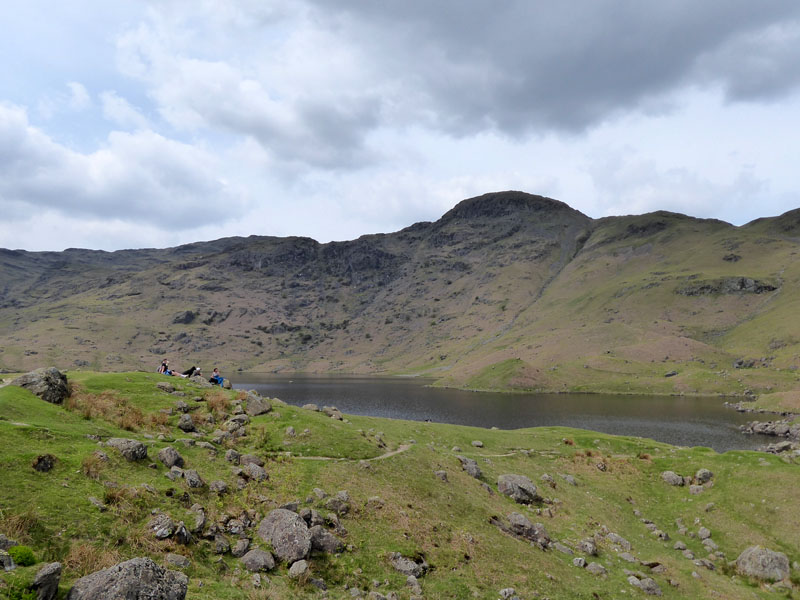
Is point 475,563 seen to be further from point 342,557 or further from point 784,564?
point 784,564

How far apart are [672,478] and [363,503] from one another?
36.4 m

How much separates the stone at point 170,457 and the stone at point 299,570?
29.2 ft

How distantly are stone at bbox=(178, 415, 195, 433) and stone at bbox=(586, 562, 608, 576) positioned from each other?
26.5m

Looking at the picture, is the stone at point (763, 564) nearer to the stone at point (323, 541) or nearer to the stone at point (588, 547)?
the stone at point (588, 547)

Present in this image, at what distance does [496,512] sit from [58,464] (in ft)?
79.9

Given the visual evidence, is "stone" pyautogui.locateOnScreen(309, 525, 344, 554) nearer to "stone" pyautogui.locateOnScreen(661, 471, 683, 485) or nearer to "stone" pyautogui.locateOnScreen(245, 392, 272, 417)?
"stone" pyautogui.locateOnScreen(245, 392, 272, 417)

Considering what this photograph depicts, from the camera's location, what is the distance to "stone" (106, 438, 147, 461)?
2161 centimetres

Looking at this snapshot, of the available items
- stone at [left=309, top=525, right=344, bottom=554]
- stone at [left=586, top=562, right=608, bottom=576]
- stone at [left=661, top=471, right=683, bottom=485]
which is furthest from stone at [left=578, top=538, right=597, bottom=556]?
stone at [left=661, top=471, right=683, bottom=485]

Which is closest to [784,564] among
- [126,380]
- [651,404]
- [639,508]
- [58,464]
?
[639,508]

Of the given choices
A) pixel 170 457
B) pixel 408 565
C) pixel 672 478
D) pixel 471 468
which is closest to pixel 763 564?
pixel 672 478

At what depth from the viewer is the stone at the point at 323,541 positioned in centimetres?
1998

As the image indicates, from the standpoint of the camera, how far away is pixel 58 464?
739 inches

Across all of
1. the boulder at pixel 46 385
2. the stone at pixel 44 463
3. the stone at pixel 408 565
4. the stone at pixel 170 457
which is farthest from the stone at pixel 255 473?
the boulder at pixel 46 385

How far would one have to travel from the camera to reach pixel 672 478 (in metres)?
44.7
